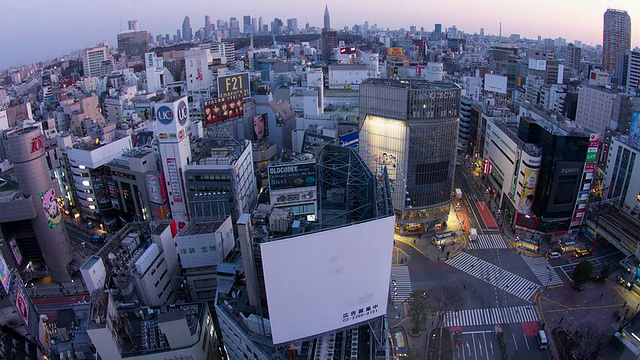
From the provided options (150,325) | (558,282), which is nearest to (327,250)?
(150,325)

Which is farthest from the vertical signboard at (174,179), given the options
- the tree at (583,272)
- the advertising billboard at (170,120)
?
the tree at (583,272)

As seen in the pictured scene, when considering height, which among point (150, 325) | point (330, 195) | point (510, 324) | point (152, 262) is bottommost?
point (510, 324)

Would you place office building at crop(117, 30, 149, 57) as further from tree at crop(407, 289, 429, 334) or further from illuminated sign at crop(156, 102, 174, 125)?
tree at crop(407, 289, 429, 334)

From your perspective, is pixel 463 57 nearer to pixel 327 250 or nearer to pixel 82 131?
pixel 82 131

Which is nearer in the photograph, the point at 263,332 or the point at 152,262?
the point at 263,332

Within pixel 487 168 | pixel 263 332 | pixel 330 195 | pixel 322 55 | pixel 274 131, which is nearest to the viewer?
pixel 263 332

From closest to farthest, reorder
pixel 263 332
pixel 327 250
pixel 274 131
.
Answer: pixel 327 250, pixel 263 332, pixel 274 131
